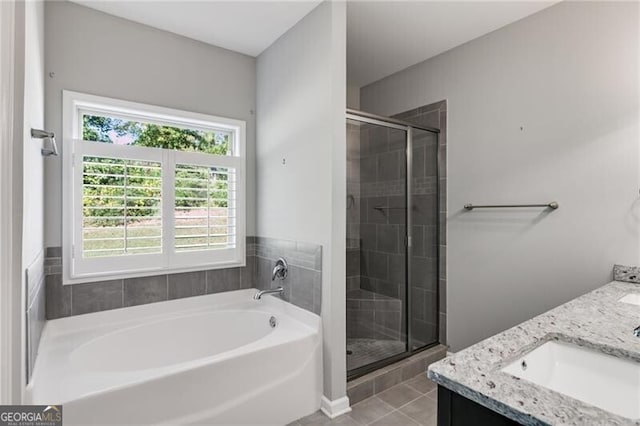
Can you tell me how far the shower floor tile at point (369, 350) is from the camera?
245 centimetres

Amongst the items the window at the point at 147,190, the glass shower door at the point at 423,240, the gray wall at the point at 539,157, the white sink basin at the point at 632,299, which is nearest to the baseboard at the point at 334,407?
the glass shower door at the point at 423,240

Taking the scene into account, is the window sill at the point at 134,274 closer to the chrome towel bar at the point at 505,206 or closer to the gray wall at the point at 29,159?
the gray wall at the point at 29,159

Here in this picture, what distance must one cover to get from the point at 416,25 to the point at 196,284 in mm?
2653

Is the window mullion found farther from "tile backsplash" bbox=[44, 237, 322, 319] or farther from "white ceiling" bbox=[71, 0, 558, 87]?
"white ceiling" bbox=[71, 0, 558, 87]

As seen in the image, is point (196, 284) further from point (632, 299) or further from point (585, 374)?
point (632, 299)

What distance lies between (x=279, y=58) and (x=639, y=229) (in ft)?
8.74

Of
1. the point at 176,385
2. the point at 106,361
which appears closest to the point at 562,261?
the point at 176,385

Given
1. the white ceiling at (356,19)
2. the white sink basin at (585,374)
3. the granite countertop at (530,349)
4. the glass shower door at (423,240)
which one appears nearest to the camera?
the granite countertop at (530,349)

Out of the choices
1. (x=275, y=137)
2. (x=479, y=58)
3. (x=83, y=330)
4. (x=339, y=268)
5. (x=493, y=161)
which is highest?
(x=479, y=58)

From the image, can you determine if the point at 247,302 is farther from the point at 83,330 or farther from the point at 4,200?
the point at 4,200

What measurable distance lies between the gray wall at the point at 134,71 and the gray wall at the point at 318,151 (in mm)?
411

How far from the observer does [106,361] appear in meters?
2.20

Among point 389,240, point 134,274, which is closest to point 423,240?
point 389,240

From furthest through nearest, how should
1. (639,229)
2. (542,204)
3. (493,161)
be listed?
(493,161)
(542,204)
(639,229)
